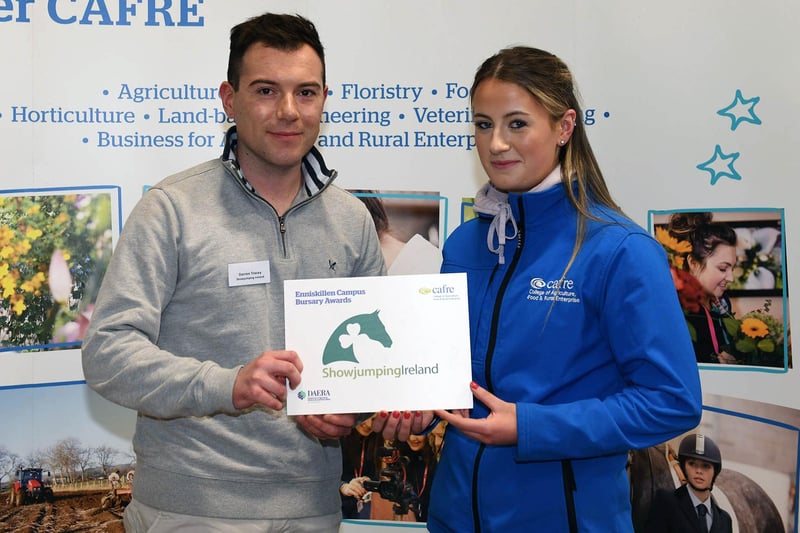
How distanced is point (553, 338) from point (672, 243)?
1.60m

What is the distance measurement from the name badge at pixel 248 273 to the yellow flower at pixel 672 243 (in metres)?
1.87

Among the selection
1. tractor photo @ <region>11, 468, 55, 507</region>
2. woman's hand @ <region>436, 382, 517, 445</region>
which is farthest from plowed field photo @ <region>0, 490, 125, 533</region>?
woman's hand @ <region>436, 382, 517, 445</region>

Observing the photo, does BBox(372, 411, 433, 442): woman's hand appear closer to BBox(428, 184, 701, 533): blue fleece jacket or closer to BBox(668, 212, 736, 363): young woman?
BBox(428, 184, 701, 533): blue fleece jacket

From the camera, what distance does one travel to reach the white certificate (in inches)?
77.7

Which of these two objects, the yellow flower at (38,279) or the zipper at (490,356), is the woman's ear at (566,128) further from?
the yellow flower at (38,279)

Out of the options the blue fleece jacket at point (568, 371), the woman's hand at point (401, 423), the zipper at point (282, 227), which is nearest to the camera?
the blue fleece jacket at point (568, 371)

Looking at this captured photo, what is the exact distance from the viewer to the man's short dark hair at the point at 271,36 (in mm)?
2273

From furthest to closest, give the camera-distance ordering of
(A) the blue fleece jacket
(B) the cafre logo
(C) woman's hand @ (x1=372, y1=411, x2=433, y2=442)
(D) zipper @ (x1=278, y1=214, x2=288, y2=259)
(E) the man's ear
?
(E) the man's ear < (D) zipper @ (x1=278, y1=214, x2=288, y2=259) < (C) woman's hand @ (x1=372, y1=411, x2=433, y2=442) < (B) the cafre logo < (A) the blue fleece jacket

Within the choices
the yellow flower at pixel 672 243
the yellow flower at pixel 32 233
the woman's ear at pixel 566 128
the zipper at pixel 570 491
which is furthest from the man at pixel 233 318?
the yellow flower at pixel 672 243

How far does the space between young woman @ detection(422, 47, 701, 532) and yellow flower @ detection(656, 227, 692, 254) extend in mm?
1354

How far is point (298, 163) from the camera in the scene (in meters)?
2.36

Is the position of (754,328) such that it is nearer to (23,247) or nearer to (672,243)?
(672,243)

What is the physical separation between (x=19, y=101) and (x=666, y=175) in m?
2.73

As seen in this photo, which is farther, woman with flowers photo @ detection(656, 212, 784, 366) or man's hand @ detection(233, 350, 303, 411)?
woman with flowers photo @ detection(656, 212, 784, 366)
